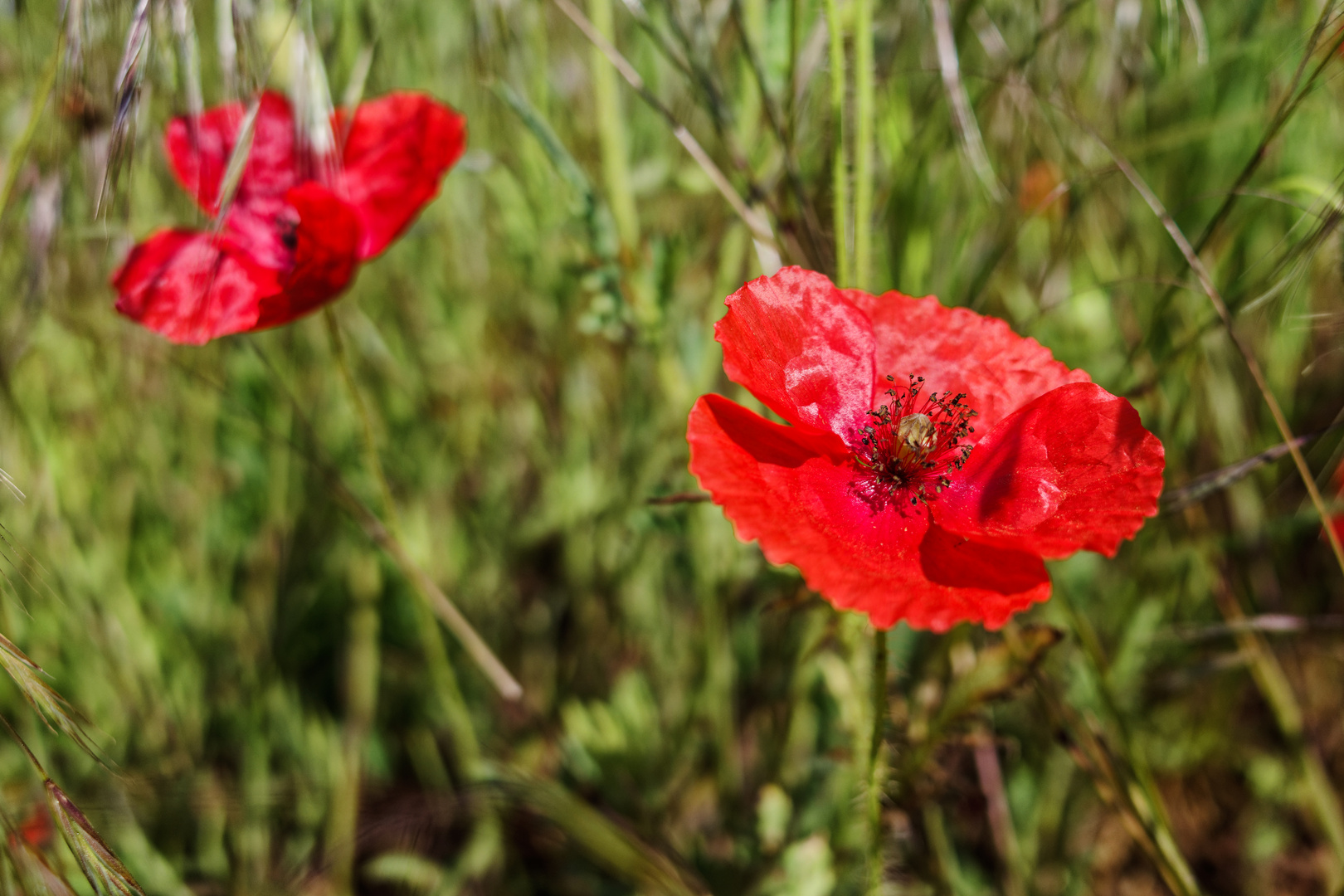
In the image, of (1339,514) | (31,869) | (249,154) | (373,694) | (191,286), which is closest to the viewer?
(31,869)

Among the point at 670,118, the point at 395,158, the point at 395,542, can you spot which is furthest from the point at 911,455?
the point at 395,158

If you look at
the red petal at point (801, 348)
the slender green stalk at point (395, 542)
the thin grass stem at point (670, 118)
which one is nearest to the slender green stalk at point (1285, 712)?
the red petal at point (801, 348)

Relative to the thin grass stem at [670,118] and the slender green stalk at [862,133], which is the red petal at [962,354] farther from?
the thin grass stem at [670,118]

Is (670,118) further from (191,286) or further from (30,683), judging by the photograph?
(30,683)

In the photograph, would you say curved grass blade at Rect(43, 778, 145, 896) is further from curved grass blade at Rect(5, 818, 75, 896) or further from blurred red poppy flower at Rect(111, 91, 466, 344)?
blurred red poppy flower at Rect(111, 91, 466, 344)

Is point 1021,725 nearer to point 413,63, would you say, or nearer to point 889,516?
point 889,516

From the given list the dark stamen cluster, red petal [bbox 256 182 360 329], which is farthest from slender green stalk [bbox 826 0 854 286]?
red petal [bbox 256 182 360 329]
